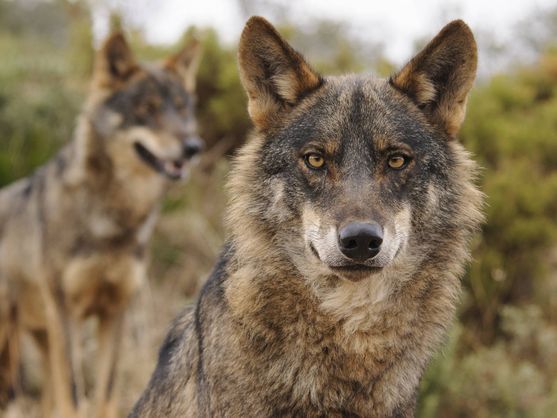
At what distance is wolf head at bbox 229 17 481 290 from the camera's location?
3010 millimetres

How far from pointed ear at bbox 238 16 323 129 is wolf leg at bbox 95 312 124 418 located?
387 cm

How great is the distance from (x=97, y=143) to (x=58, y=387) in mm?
2164

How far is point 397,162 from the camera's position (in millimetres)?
3166

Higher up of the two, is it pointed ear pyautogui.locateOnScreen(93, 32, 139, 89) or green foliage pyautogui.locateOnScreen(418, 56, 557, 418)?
pointed ear pyautogui.locateOnScreen(93, 32, 139, 89)

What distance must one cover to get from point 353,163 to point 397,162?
210 mm

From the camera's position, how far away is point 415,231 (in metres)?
3.18

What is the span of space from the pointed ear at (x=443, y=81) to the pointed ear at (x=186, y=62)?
430cm

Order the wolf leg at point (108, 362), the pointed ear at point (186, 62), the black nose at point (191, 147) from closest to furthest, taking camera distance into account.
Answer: the wolf leg at point (108, 362)
the black nose at point (191, 147)
the pointed ear at point (186, 62)

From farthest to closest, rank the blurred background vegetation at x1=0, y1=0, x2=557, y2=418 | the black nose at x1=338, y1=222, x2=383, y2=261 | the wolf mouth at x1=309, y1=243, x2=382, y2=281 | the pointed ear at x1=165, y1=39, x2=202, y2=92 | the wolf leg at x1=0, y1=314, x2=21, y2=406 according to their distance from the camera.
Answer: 1. the pointed ear at x1=165, y1=39, x2=202, y2=92
2. the blurred background vegetation at x1=0, y1=0, x2=557, y2=418
3. the wolf leg at x1=0, y1=314, x2=21, y2=406
4. the wolf mouth at x1=309, y1=243, x2=382, y2=281
5. the black nose at x1=338, y1=222, x2=383, y2=261

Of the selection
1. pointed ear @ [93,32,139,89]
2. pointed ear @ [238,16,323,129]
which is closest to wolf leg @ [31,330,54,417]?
pointed ear @ [93,32,139,89]

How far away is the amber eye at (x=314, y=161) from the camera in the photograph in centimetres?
314

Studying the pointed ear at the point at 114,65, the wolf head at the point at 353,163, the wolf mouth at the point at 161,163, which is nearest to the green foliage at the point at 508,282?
the wolf mouth at the point at 161,163

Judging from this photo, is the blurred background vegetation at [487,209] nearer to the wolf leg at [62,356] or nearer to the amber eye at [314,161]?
the wolf leg at [62,356]

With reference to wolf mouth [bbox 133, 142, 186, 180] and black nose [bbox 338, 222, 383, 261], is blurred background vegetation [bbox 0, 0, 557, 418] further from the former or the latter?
black nose [bbox 338, 222, 383, 261]
